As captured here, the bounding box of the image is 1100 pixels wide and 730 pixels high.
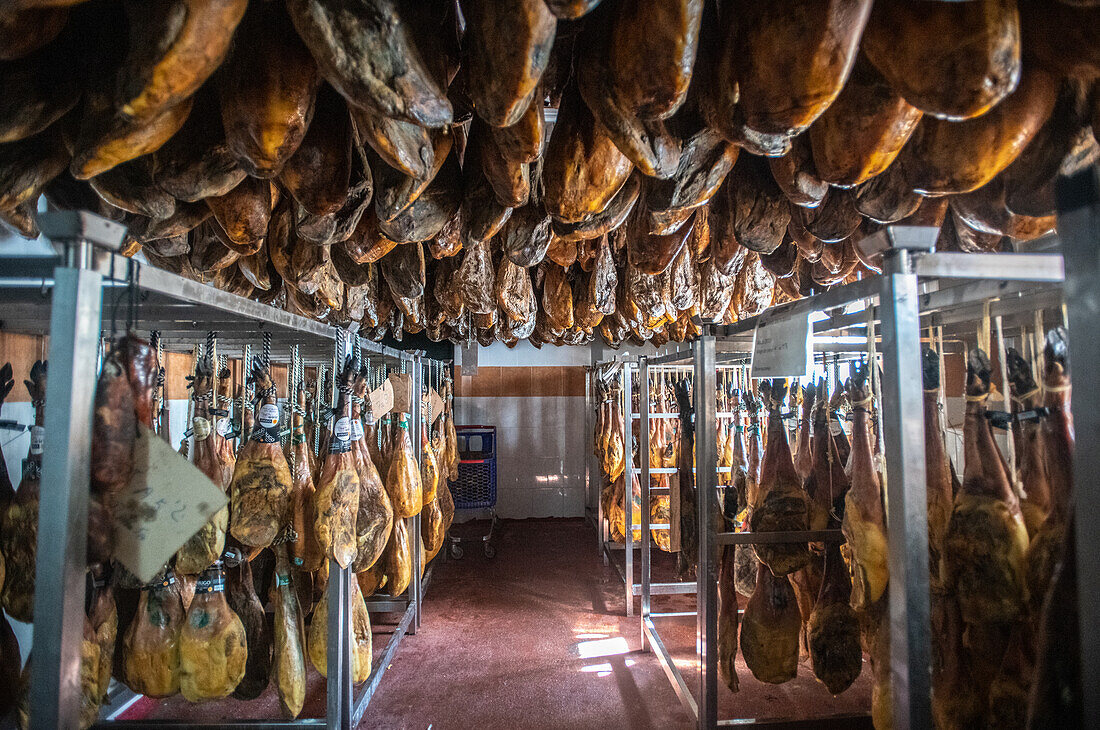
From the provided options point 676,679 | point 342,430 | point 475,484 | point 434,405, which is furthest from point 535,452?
point 342,430

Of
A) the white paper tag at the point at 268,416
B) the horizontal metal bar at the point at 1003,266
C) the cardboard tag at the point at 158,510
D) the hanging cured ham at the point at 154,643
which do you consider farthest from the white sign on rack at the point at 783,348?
the hanging cured ham at the point at 154,643

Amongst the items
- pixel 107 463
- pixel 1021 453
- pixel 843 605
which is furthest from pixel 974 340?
pixel 107 463

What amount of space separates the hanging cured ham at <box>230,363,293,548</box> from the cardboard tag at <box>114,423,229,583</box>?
26.7 inches

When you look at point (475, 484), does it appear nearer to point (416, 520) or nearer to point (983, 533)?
point (416, 520)

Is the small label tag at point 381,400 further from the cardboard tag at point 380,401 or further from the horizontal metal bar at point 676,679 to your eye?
the horizontal metal bar at point 676,679

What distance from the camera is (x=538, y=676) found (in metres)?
3.15

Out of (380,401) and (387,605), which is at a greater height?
(380,401)

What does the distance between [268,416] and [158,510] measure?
0.74 metres

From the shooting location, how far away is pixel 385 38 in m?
0.77

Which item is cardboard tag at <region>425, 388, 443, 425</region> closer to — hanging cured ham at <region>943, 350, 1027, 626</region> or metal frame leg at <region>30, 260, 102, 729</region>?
metal frame leg at <region>30, 260, 102, 729</region>

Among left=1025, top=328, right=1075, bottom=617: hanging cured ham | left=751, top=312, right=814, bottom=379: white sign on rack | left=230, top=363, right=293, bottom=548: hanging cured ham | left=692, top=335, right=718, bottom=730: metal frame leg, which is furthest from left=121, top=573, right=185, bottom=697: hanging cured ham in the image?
left=1025, top=328, right=1075, bottom=617: hanging cured ham

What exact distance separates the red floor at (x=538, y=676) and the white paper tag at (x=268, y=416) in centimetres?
197

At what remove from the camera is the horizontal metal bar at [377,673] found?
223 cm

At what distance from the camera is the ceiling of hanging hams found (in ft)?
2.50
